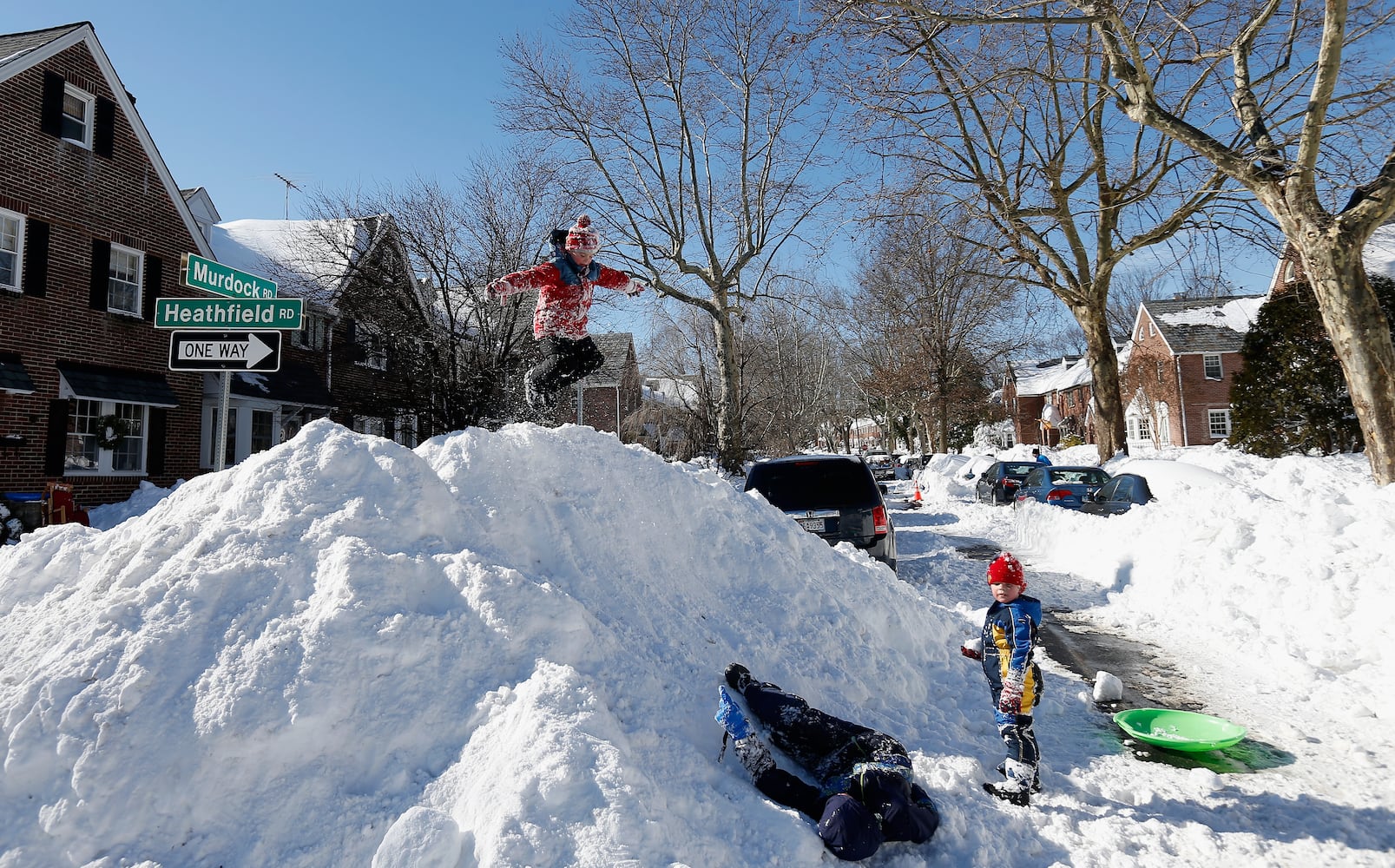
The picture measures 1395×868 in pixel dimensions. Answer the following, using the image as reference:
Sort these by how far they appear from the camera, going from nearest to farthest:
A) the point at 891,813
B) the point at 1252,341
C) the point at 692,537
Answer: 1. the point at 891,813
2. the point at 692,537
3. the point at 1252,341

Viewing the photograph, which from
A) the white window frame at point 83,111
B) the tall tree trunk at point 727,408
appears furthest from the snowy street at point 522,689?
the white window frame at point 83,111

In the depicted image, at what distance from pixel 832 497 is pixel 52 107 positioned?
55.6 ft

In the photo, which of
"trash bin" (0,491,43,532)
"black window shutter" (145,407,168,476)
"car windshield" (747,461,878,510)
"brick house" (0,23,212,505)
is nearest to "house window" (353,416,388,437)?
"brick house" (0,23,212,505)

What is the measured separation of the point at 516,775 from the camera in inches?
107

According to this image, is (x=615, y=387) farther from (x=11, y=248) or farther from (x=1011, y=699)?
(x=1011, y=699)

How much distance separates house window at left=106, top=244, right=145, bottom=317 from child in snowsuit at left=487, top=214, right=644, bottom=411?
14.1m

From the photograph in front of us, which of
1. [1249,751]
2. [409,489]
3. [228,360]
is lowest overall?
[1249,751]

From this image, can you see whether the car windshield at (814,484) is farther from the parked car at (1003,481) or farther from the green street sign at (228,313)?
the parked car at (1003,481)

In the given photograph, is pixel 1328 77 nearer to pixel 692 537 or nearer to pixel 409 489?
pixel 692 537

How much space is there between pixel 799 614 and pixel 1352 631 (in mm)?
4522

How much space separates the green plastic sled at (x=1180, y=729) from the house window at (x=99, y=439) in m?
17.5

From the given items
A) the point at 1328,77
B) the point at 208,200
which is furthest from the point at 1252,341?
the point at 208,200

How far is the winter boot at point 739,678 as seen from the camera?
3.84 m

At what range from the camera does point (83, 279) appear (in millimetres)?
13930
